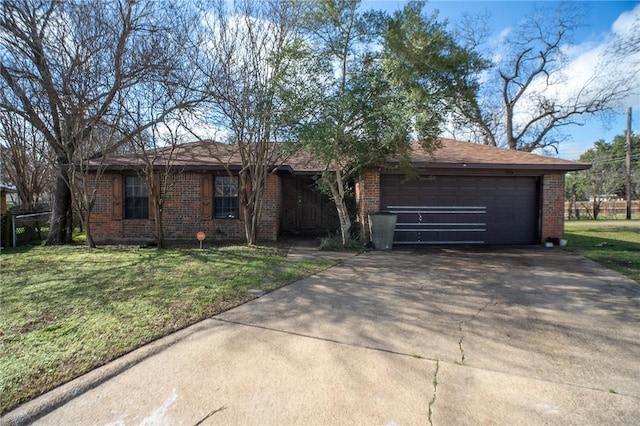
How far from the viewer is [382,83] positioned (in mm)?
7531

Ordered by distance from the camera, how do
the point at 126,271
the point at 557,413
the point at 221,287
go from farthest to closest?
the point at 126,271
the point at 221,287
the point at 557,413

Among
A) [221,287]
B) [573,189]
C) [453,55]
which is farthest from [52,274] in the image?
[573,189]

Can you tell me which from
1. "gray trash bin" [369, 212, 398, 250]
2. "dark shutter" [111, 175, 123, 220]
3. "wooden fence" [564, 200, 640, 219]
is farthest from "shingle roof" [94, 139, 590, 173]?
"wooden fence" [564, 200, 640, 219]

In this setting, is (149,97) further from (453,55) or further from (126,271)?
(453,55)

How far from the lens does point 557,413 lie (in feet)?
7.43

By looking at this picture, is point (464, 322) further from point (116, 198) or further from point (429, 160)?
point (116, 198)

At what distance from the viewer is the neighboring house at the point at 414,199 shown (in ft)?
32.2

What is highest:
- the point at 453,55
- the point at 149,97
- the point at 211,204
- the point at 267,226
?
the point at 453,55

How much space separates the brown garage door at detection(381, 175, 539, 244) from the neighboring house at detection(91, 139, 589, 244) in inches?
1.2

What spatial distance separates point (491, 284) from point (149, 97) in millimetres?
8636

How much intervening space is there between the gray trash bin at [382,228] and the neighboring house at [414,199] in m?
0.53

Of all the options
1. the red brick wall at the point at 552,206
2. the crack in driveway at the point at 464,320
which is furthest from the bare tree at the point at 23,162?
the red brick wall at the point at 552,206

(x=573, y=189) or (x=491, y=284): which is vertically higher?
(x=573, y=189)

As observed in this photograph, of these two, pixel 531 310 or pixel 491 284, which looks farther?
pixel 491 284
